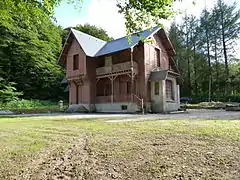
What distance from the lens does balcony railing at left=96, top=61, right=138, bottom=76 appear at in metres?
18.7

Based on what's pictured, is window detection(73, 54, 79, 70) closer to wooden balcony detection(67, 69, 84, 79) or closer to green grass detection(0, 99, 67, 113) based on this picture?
wooden balcony detection(67, 69, 84, 79)

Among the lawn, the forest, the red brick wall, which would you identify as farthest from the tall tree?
the lawn

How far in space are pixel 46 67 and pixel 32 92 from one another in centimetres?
426

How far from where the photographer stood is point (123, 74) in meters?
19.4

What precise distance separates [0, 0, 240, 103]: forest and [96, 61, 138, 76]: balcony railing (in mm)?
12357

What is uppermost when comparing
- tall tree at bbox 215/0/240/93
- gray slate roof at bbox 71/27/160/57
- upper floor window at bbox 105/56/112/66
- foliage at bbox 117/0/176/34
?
tall tree at bbox 215/0/240/93

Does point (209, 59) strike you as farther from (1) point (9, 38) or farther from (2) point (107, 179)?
(2) point (107, 179)

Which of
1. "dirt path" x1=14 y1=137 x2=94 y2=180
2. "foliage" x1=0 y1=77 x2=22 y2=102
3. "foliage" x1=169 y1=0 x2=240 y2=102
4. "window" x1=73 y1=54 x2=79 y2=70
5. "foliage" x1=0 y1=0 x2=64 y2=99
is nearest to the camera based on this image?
"dirt path" x1=14 y1=137 x2=94 y2=180

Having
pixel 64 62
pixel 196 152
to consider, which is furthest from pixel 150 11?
pixel 64 62

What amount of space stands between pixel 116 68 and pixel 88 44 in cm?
515

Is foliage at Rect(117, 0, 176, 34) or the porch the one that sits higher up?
foliage at Rect(117, 0, 176, 34)

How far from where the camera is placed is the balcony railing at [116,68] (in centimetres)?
1872

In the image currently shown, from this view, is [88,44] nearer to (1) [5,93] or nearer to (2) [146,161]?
(1) [5,93]

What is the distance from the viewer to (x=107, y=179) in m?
3.09
